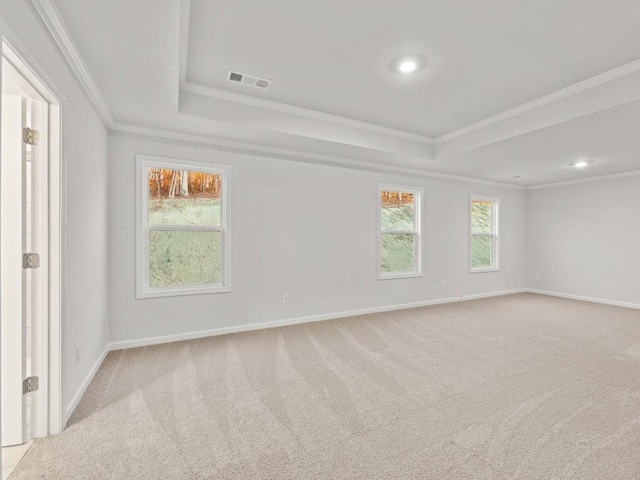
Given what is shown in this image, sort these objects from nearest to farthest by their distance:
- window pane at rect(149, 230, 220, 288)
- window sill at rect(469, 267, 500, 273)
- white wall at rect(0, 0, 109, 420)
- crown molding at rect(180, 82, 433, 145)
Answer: white wall at rect(0, 0, 109, 420) → crown molding at rect(180, 82, 433, 145) → window pane at rect(149, 230, 220, 288) → window sill at rect(469, 267, 500, 273)

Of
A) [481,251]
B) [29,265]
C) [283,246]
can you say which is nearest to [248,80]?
[283,246]

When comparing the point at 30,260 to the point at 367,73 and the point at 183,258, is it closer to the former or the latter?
the point at 183,258

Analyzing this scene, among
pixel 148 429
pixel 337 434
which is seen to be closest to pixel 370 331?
pixel 337 434

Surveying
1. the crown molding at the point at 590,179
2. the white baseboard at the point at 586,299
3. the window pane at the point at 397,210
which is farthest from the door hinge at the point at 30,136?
the white baseboard at the point at 586,299

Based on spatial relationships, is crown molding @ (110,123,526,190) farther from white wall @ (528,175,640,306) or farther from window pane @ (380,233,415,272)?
white wall @ (528,175,640,306)

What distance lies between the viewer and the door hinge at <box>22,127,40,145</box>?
1.92 metres

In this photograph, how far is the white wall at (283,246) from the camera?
3506 mm

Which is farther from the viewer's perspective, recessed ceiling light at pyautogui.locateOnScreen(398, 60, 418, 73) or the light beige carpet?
recessed ceiling light at pyautogui.locateOnScreen(398, 60, 418, 73)

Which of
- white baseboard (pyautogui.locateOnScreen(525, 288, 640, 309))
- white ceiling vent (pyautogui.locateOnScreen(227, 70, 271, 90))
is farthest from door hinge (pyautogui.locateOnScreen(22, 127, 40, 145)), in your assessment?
white baseboard (pyautogui.locateOnScreen(525, 288, 640, 309))

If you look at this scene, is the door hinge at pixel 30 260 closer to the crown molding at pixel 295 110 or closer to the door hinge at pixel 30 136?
the door hinge at pixel 30 136

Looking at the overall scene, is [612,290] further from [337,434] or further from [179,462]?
[179,462]

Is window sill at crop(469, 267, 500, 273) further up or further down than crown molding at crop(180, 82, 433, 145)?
further down

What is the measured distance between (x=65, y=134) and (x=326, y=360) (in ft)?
9.00

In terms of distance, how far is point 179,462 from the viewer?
176 cm
